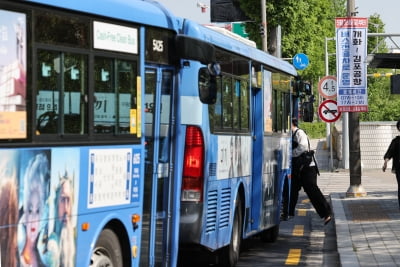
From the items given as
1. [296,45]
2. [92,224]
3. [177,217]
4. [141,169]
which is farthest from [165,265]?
[296,45]

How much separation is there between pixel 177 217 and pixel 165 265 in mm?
528

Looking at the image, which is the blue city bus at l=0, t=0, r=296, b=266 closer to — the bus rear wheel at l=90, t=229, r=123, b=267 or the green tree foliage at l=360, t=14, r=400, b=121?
the bus rear wheel at l=90, t=229, r=123, b=267

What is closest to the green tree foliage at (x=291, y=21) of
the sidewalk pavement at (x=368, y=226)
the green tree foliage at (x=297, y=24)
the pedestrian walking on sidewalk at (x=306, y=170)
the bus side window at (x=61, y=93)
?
the green tree foliage at (x=297, y=24)

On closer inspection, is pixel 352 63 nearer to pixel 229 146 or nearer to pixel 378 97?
pixel 229 146

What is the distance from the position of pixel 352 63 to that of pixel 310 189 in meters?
7.65

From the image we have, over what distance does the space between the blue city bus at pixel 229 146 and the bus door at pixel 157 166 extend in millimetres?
247

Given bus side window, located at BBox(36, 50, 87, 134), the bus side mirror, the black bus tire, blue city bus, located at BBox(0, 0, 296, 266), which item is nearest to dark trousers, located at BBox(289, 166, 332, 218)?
the black bus tire

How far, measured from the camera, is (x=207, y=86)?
11.4 meters

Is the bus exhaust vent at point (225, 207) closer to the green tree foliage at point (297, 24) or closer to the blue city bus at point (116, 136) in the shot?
the blue city bus at point (116, 136)

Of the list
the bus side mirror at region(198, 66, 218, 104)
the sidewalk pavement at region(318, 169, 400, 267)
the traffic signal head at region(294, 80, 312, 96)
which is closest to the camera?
the bus side mirror at region(198, 66, 218, 104)

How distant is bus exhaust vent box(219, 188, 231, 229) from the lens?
1271 cm

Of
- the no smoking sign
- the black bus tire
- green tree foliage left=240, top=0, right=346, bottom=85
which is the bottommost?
the black bus tire

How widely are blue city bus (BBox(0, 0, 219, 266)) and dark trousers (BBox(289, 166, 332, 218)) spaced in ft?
29.9

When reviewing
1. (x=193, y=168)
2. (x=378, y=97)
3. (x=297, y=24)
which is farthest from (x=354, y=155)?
(x=378, y=97)
